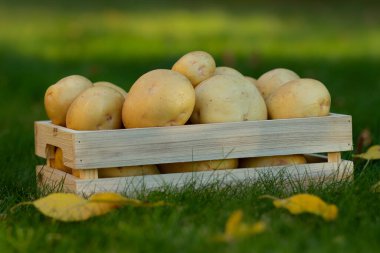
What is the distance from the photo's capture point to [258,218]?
2.69m

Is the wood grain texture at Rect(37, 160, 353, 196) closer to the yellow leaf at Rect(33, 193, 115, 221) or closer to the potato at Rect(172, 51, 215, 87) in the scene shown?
the yellow leaf at Rect(33, 193, 115, 221)

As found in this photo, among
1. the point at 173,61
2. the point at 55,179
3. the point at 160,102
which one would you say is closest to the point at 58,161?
the point at 55,179

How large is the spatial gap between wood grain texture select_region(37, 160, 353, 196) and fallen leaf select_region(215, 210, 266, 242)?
2.22 feet

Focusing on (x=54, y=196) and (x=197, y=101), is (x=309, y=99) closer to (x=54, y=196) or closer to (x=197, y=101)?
(x=197, y=101)

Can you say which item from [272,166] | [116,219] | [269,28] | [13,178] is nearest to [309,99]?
[272,166]

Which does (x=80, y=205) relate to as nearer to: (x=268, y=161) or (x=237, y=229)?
(x=237, y=229)

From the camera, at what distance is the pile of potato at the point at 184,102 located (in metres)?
3.14

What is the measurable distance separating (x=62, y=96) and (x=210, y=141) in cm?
64

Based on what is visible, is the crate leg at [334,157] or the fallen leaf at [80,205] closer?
the fallen leaf at [80,205]

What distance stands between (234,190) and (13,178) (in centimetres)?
111

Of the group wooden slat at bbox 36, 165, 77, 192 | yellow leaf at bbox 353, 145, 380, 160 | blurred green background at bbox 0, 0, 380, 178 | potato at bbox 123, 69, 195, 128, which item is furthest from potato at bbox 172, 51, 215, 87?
blurred green background at bbox 0, 0, 380, 178

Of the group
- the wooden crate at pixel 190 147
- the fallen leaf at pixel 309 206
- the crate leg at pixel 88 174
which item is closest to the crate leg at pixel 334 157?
the wooden crate at pixel 190 147

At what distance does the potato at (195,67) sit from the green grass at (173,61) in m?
0.51

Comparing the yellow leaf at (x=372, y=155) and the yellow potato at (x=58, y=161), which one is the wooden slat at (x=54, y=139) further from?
the yellow leaf at (x=372, y=155)
